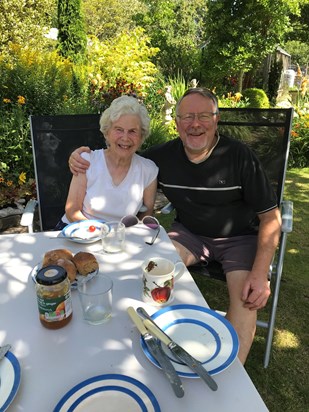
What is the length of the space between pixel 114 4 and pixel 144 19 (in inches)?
203

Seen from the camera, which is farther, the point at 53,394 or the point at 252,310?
the point at 252,310

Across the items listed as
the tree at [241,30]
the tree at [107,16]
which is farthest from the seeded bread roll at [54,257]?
the tree at [107,16]

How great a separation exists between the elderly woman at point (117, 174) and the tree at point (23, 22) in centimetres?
1024

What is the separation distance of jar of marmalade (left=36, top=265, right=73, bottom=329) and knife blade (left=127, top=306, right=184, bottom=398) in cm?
22

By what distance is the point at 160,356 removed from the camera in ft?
3.12

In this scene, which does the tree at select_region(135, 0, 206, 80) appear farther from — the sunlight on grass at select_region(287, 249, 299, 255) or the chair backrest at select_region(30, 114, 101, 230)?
the chair backrest at select_region(30, 114, 101, 230)

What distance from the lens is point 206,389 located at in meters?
0.88

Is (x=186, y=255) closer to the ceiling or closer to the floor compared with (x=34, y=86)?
closer to the floor

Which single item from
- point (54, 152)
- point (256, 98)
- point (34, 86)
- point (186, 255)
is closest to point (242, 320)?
point (186, 255)

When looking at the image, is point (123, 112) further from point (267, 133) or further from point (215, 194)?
point (267, 133)

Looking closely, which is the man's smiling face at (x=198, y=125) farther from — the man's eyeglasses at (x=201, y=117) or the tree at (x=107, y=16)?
the tree at (x=107, y=16)

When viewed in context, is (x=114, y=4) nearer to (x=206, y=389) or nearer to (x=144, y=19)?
(x=144, y=19)

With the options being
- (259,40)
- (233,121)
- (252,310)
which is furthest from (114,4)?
(252,310)

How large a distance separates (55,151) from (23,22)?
10.8 m
